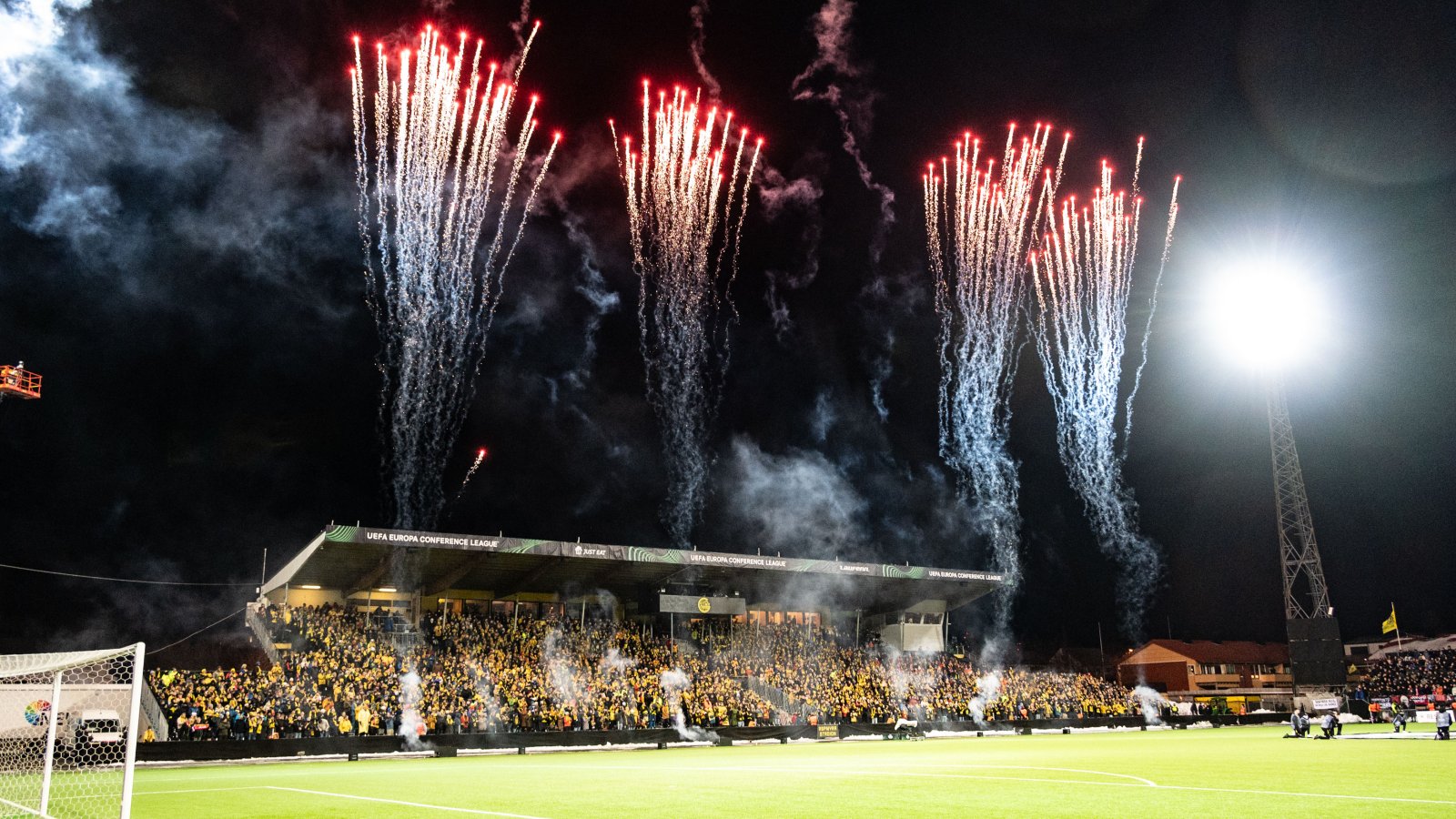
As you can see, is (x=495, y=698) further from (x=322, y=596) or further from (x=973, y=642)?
(x=973, y=642)

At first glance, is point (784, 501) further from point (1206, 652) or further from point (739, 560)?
point (1206, 652)

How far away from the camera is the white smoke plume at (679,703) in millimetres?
38344

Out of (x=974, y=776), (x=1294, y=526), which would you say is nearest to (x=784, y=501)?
(x=1294, y=526)

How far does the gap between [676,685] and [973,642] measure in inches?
992

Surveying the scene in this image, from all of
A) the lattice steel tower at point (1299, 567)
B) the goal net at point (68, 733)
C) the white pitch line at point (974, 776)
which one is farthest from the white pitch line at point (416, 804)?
the lattice steel tower at point (1299, 567)

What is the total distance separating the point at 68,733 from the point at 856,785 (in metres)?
24.6

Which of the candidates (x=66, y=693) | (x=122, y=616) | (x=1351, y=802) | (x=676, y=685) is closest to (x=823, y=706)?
(x=676, y=685)

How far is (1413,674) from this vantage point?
70.9 m

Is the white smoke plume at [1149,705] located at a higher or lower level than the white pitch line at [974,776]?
lower

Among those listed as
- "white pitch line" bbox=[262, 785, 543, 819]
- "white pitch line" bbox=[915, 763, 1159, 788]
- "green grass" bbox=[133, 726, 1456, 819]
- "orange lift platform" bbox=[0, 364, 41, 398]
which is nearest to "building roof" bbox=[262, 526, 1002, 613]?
"green grass" bbox=[133, 726, 1456, 819]

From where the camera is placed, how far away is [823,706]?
46.4 m

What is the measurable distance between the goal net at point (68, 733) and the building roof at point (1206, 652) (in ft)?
273

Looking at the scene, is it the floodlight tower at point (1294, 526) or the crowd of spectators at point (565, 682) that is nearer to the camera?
the crowd of spectators at point (565, 682)

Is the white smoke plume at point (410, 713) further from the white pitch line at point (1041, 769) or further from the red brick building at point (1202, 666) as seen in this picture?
the red brick building at point (1202, 666)
